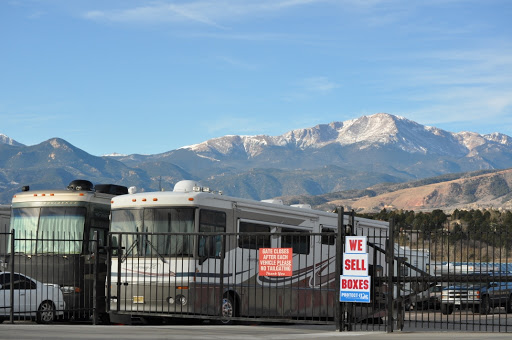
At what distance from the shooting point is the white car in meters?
20.7

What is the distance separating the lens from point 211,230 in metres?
19.9

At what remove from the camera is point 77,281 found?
851 inches

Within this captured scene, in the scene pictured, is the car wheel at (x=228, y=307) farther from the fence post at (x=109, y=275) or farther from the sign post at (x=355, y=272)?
the sign post at (x=355, y=272)

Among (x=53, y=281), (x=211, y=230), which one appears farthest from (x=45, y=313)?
(x=211, y=230)

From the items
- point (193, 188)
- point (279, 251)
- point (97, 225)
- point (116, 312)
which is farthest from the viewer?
point (97, 225)

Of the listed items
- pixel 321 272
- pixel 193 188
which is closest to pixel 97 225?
pixel 193 188

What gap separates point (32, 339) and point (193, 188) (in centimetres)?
635

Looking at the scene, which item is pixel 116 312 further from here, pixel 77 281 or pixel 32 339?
pixel 32 339

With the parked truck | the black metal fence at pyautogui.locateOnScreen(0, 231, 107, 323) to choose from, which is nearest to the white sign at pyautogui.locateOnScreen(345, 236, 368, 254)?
the parked truck

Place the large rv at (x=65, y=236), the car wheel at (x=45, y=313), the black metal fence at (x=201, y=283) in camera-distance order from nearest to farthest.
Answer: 1. the black metal fence at (x=201, y=283)
2. the car wheel at (x=45, y=313)
3. the large rv at (x=65, y=236)

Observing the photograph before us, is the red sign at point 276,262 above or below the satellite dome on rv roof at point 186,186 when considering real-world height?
below

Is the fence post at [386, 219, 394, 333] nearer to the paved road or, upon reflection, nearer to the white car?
the paved road

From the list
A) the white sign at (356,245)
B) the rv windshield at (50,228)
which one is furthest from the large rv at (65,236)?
the white sign at (356,245)

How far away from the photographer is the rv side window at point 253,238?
20109 mm
